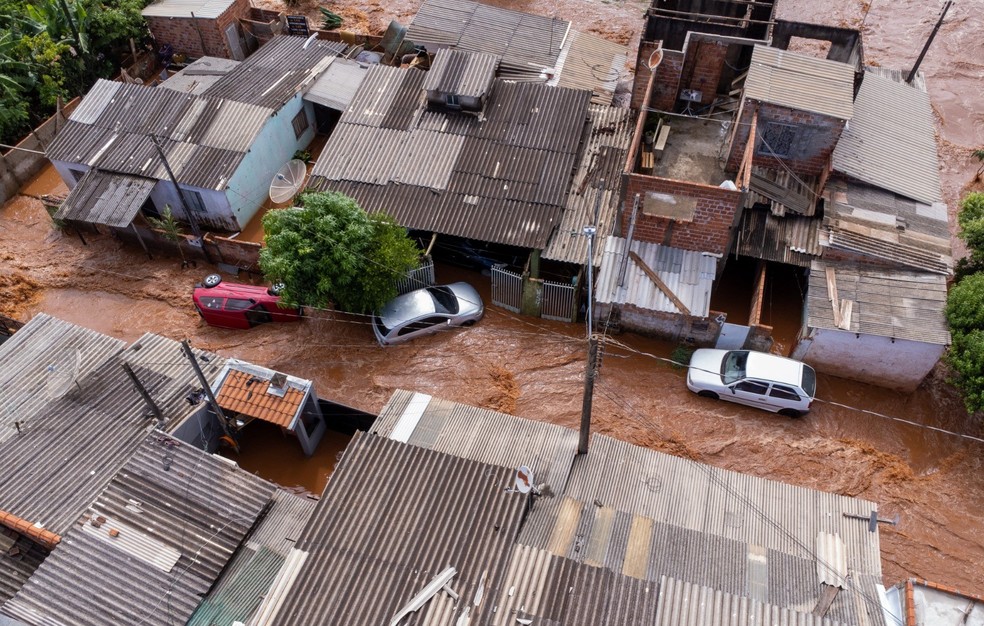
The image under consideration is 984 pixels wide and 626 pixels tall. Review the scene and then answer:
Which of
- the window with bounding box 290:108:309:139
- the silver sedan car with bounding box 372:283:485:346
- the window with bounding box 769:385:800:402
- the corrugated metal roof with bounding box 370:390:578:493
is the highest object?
the window with bounding box 290:108:309:139

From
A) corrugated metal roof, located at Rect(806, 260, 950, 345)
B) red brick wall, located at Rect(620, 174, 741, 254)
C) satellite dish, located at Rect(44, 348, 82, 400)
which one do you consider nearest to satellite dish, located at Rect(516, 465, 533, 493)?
red brick wall, located at Rect(620, 174, 741, 254)

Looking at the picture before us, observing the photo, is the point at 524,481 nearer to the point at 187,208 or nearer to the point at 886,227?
the point at 886,227

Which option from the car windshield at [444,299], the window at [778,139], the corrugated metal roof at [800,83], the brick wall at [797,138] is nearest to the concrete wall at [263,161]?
the car windshield at [444,299]

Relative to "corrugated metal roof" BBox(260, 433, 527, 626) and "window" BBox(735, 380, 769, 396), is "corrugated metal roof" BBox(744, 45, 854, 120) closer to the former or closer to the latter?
"window" BBox(735, 380, 769, 396)

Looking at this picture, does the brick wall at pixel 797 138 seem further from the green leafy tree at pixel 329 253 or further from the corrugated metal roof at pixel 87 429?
the corrugated metal roof at pixel 87 429

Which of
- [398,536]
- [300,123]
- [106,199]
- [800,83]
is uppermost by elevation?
[800,83]

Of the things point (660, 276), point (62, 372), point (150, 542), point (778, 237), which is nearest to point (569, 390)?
point (660, 276)
